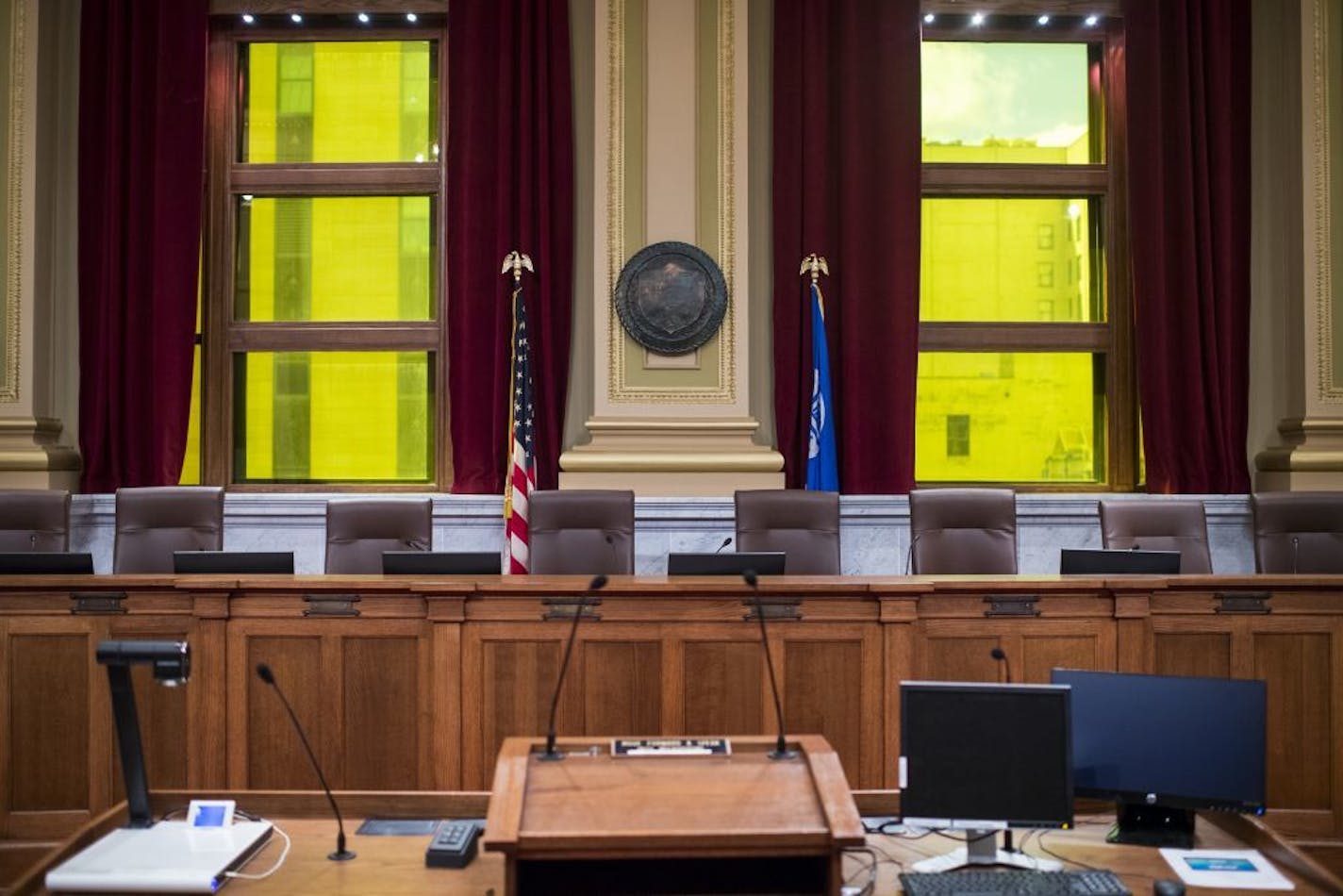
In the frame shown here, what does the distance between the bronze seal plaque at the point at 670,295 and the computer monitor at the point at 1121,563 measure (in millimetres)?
2505

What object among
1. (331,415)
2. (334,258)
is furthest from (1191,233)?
(331,415)

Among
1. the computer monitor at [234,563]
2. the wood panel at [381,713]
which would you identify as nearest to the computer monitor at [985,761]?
the wood panel at [381,713]

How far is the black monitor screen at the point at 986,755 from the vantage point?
2053mm

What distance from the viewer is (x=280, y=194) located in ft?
21.7

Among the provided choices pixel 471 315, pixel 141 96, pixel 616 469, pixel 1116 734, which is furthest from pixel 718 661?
pixel 141 96

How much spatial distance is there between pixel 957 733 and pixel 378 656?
7.40 ft

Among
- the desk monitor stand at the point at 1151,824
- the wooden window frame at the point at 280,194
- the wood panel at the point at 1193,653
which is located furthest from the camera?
the wooden window frame at the point at 280,194

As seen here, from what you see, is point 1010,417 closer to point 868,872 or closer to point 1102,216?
point 1102,216

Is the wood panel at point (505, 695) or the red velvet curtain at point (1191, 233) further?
the red velvet curtain at point (1191, 233)

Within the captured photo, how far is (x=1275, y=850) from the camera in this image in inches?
82.7

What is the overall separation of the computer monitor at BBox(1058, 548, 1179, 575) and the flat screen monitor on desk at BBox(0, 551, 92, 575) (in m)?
3.48

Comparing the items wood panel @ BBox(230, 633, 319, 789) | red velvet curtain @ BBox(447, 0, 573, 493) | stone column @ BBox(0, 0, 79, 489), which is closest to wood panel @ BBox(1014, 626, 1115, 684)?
wood panel @ BBox(230, 633, 319, 789)

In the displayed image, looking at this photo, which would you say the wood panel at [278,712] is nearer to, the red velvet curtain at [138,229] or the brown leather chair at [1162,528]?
the red velvet curtain at [138,229]

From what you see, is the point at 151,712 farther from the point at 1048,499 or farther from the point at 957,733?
the point at 1048,499
